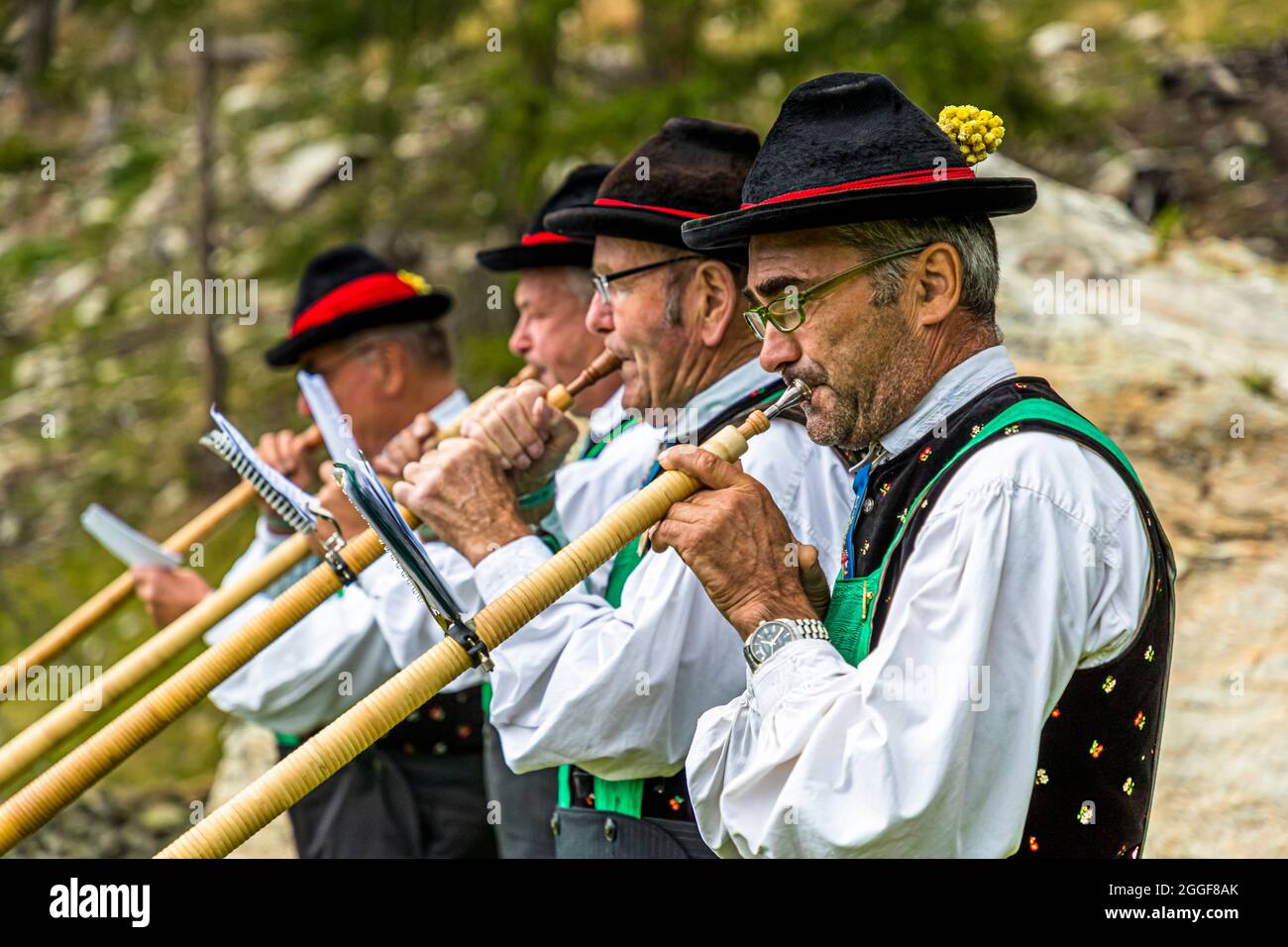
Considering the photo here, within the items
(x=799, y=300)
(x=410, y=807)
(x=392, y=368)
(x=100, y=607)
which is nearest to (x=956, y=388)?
(x=799, y=300)

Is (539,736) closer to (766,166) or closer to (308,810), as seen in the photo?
(766,166)

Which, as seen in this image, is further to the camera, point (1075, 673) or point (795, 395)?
point (795, 395)

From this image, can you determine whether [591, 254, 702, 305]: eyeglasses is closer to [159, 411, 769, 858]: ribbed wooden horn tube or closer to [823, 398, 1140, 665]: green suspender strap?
A: [159, 411, 769, 858]: ribbed wooden horn tube

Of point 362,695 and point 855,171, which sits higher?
point 855,171

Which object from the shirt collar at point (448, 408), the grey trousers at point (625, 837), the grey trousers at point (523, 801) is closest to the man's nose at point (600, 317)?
the grey trousers at point (625, 837)

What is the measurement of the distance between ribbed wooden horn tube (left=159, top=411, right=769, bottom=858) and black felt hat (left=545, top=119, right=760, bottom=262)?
78 cm

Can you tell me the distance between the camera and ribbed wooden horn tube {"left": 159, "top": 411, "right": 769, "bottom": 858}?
7.27ft

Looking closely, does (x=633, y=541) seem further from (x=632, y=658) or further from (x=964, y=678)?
(x=964, y=678)

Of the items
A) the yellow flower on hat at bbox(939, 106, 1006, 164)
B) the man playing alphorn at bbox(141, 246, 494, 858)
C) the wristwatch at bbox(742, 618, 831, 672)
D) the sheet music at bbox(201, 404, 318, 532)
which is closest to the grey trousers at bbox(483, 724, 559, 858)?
the man playing alphorn at bbox(141, 246, 494, 858)

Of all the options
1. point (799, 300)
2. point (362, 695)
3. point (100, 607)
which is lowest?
point (362, 695)

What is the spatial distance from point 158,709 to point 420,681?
2.31 ft

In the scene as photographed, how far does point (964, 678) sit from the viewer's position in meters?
1.98

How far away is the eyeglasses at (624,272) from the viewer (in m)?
3.17

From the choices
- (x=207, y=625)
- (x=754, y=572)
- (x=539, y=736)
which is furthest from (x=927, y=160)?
(x=207, y=625)
